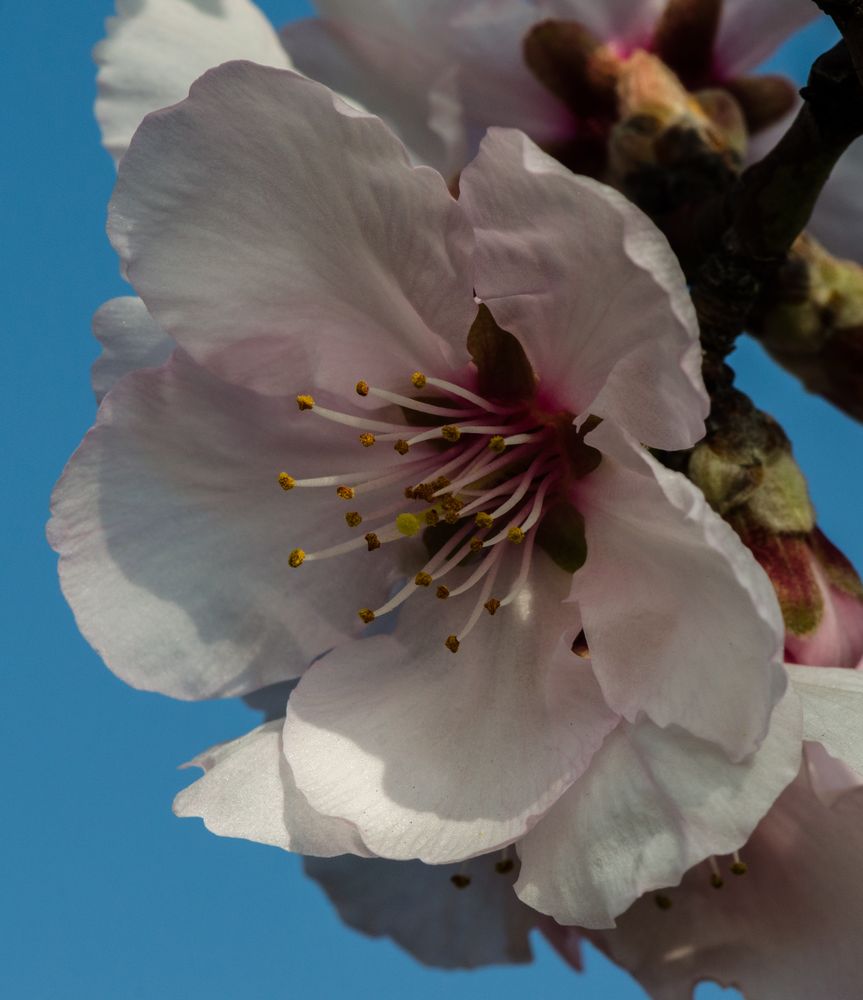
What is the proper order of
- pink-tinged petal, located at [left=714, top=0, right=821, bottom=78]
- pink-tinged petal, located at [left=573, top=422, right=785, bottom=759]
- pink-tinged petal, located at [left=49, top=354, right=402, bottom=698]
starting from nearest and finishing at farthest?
pink-tinged petal, located at [left=573, top=422, right=785, bottom=759]
pink-tinged petal, located at [left=49, top=354, right=402, bottom=698]
pink-tinged petal, located at [left=714, top=0, right=821, bottom=78]

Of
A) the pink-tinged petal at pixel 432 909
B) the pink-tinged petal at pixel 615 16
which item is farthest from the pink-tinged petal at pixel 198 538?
the pink-tinged petal at pixel 615 16

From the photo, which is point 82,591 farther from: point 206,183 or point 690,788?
point 690,788

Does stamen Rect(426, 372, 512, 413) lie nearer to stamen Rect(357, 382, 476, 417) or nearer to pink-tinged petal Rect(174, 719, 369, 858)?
stamen Rect(357, 382, 476, 417)

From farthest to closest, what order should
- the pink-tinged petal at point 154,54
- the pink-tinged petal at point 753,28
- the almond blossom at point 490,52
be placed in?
the pink-tinged petal at point 753,28, the almond blossom at point 490,52, the pink-tinged petal at point 154,54

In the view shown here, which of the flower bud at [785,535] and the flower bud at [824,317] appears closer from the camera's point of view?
the flower bud at [785,535]

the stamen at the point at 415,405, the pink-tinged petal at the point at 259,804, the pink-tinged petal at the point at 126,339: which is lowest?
the pink-tinged petal at the point at 259,804

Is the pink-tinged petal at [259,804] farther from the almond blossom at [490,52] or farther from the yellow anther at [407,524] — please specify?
the almond blossom at [490,52]

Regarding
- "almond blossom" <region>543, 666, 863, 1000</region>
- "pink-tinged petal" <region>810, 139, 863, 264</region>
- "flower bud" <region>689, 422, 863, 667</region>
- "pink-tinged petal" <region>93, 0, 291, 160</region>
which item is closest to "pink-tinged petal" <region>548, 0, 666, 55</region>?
"pink-tinged petal" <region>810, 139, 863, 264</region>
